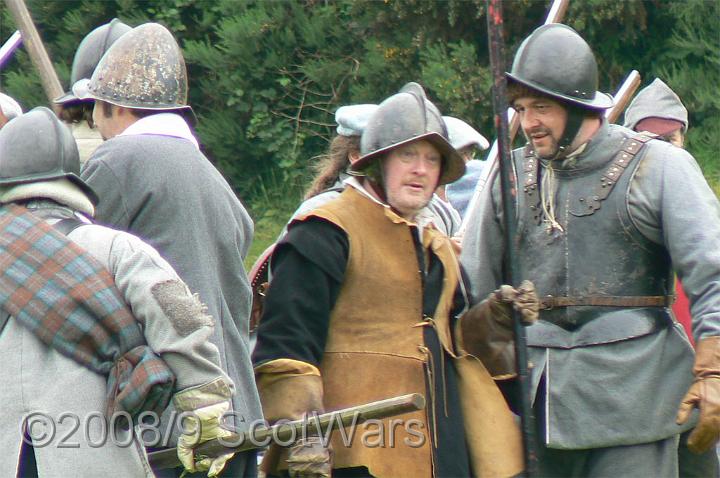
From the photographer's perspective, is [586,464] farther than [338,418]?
Yes

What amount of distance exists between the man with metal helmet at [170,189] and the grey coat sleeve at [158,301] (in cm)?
37

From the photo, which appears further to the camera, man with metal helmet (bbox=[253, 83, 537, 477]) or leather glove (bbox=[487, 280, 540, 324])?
leather glove (bbox=[487, 280, 540, 324])

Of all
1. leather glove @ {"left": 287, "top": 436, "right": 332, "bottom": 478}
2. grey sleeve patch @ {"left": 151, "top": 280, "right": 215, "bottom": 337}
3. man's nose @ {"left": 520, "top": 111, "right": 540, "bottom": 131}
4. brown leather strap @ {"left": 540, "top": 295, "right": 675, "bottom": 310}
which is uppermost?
man's nose @ {"left": 520, "top": 111, "right": 540, "bottom": 131}

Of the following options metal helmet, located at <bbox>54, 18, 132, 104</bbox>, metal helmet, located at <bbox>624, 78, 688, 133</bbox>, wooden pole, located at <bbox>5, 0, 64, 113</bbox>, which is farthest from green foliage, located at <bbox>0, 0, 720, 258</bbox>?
metal helmet, located at <bbox>54, 18, 132, 104</bbox>

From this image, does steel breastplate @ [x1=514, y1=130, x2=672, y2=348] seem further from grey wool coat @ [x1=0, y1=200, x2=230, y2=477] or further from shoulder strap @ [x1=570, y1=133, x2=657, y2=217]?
grey wool coat @ [x1=0, y1=200, x2=230, y2=477]

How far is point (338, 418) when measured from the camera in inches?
159

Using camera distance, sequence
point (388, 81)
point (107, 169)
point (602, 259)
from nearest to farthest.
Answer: point (107, 169), point (602, 259), point (388, 81)

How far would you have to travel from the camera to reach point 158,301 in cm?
386

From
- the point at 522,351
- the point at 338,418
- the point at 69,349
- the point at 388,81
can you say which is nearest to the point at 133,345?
the point at 69,349

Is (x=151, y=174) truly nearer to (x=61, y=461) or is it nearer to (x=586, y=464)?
(x=61, y=461)

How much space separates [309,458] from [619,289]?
3.83ft

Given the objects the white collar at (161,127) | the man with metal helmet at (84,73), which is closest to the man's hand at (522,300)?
the white collar at (161,127)

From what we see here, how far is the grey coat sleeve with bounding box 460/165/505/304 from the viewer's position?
188 inches

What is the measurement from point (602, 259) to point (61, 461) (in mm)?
1792
